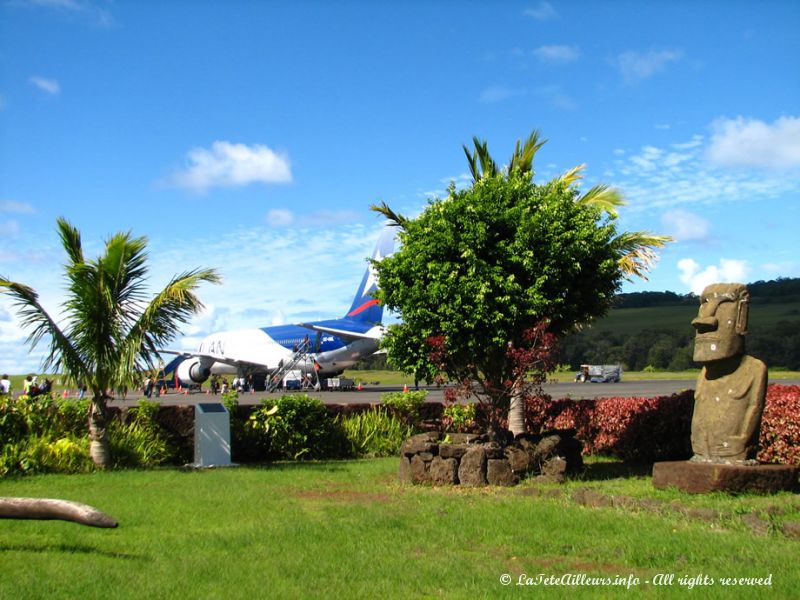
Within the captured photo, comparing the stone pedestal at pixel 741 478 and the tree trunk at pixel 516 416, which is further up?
the tree trunk at pixel 516 416

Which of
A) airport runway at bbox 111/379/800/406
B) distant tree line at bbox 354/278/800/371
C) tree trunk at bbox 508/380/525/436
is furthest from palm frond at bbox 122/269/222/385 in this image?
distant tree line at bbox 354/278/800/371

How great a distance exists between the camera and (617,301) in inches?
659

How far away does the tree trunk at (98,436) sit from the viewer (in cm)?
1457

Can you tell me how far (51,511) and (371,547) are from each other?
2929mm

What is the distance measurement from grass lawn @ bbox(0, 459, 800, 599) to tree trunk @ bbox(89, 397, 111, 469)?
9.45ft

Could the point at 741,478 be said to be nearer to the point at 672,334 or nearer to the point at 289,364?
the point at 289,364

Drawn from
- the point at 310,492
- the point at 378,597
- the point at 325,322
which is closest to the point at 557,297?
the point at 310,492

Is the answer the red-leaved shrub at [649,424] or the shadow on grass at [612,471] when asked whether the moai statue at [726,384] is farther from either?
the shadow on grass at [612,471]

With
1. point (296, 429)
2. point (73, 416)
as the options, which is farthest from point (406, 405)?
point (73, 416)

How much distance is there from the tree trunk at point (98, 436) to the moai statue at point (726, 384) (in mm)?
9995

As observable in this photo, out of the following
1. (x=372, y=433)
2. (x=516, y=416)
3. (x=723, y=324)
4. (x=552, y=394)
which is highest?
(x=723, y=324)

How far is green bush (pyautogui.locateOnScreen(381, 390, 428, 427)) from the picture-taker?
1903cm

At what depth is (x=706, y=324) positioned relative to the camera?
432 inches

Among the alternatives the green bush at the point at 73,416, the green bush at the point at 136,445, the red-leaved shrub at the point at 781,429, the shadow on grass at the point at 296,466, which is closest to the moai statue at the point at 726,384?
the red-leaved shrub at the point at 781,429
